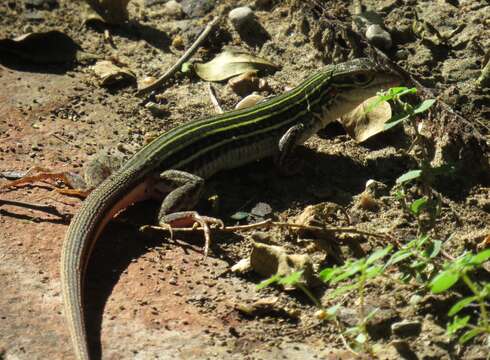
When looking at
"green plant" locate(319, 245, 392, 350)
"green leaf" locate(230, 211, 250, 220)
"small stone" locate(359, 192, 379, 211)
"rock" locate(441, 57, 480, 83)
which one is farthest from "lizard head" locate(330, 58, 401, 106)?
"green plant" locate(319, 245, 392, 350)

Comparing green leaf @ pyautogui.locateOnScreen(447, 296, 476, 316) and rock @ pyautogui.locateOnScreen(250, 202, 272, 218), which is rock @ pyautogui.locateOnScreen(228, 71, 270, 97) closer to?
rock @ pyautogui.locateOnScreen(250, 202, 272, 218)

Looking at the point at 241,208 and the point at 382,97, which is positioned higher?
the point at 382,97

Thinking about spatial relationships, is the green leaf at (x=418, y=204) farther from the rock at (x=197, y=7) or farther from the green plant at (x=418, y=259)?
the rock at (x=197, y=7)

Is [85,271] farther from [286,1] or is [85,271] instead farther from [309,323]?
[286,1]

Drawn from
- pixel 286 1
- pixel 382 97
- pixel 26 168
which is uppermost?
pixel 382 97

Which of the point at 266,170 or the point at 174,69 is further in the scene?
the point at 174,69

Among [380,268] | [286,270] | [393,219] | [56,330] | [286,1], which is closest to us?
[380,268]

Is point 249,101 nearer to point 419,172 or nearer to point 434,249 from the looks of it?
point 419,172

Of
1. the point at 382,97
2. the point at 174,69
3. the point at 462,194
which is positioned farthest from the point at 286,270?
the point at 174,69

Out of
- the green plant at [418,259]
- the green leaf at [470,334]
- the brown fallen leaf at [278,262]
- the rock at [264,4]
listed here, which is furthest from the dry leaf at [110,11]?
the green leaf at [470,334]
